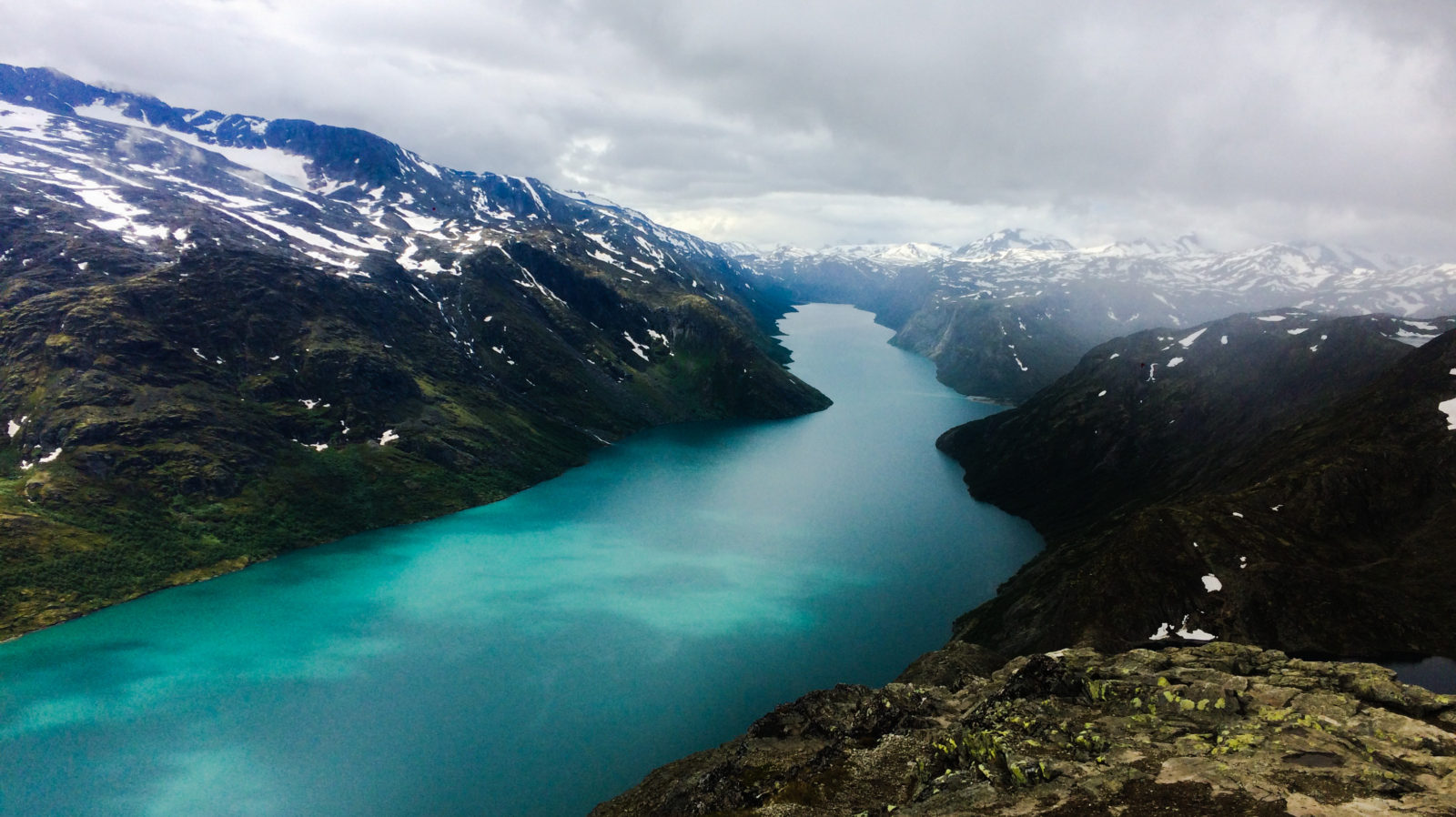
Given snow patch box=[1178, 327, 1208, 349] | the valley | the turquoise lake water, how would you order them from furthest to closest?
snow patch box=[1178, 327, 1208, 349]
the turquoise lake water
the valley

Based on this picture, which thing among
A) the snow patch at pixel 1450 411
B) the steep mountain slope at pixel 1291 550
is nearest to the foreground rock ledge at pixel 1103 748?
the steep mountain slope at pixel 1291 550

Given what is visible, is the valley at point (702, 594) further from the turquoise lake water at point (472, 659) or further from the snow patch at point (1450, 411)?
the snow patch at point (1450, 411)

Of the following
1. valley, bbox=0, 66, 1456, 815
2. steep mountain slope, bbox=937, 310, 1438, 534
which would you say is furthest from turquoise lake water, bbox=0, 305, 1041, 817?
steep mountain slope, bbox=937, 310, 1438, 534

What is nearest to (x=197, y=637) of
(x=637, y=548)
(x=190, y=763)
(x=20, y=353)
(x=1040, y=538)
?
(x=190, y=763)

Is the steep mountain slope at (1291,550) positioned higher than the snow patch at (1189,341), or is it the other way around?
the snow patch at (1189,341)

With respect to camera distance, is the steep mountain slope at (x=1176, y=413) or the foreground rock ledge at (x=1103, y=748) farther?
the steep mountain slope at (x=1176, y=413)

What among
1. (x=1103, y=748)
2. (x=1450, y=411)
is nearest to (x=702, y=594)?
(x=1103, y=748)

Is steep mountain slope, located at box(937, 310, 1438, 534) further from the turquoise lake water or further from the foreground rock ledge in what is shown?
the foreground rock ledge
